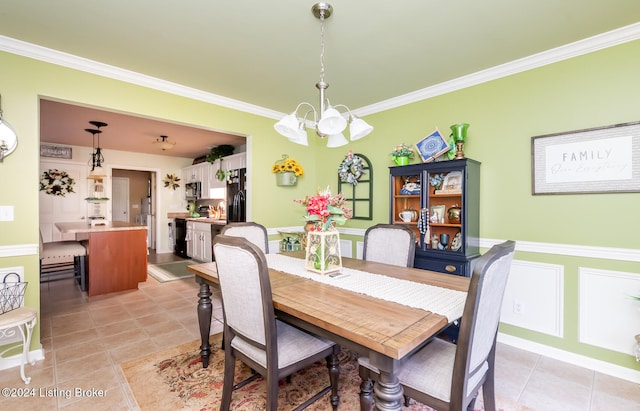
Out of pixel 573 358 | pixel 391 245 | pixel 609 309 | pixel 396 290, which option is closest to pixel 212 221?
pixel 391 245

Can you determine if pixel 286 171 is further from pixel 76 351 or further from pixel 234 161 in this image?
pixel 76 351

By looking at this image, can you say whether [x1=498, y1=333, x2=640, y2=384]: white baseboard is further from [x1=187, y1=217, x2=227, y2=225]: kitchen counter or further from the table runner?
[x1=187, y1=217, x2=227, y2=225]: kitchen counter

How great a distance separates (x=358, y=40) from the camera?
7.22 feet

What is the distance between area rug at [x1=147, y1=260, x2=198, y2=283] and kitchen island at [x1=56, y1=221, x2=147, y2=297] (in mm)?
542

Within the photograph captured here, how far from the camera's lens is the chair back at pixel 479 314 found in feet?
3.57

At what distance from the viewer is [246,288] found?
143cm

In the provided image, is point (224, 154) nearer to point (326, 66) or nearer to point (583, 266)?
point (326, 66)

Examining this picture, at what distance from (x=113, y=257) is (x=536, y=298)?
495cm

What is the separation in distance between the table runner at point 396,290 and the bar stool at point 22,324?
1775 mm

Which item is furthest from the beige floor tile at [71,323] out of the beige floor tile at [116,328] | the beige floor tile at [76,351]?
the beige floor tile at [76,351]

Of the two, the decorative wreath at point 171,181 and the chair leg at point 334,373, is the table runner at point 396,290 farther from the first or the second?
the decorative wreath at point 171,181

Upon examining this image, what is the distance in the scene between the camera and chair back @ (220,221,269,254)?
8.44 ft

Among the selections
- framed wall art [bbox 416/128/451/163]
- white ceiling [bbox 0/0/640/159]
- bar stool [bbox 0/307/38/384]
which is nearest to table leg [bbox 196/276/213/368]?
Result: bar stool [bbox 0/307/38/384]

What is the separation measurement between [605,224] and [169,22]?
3.50m
